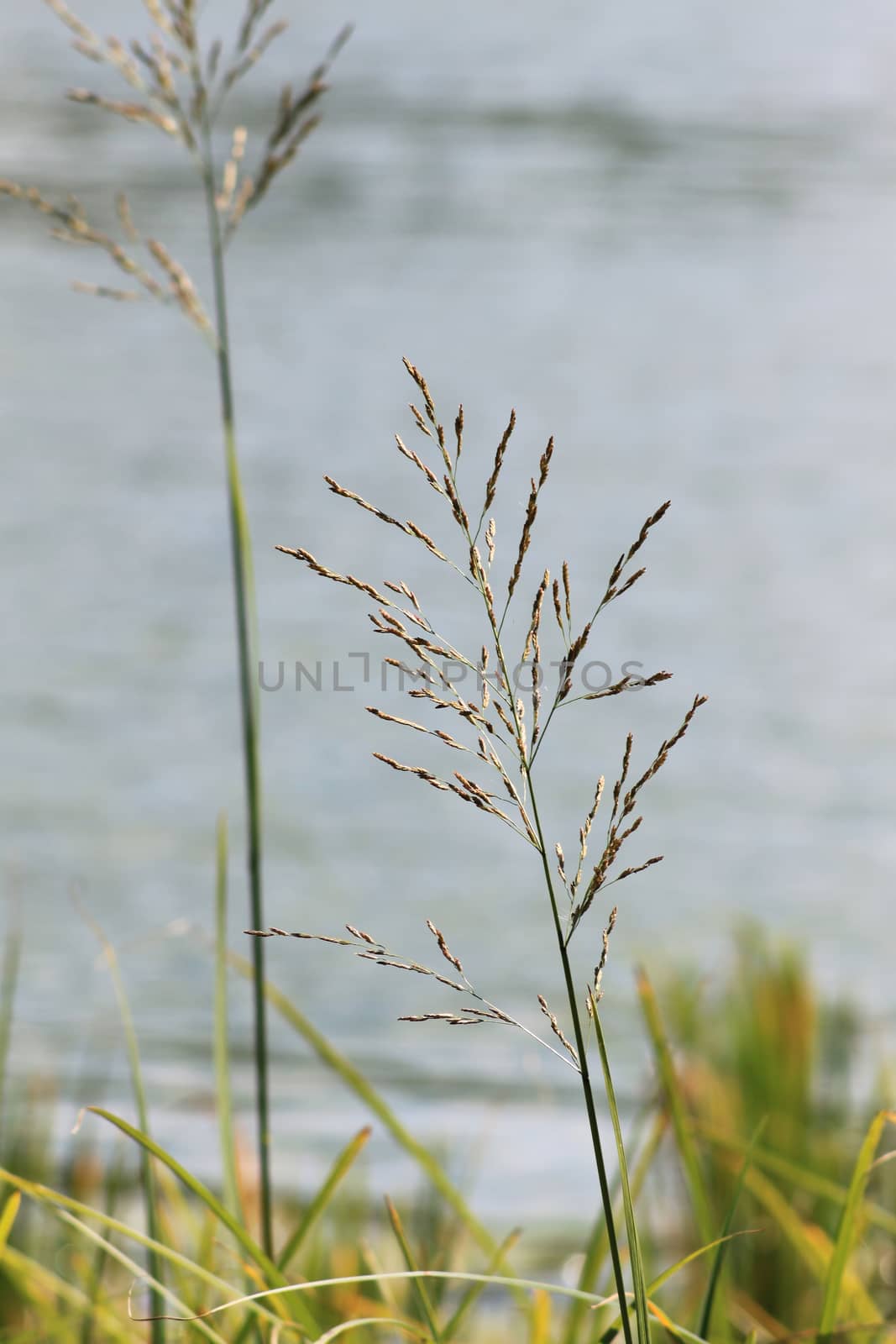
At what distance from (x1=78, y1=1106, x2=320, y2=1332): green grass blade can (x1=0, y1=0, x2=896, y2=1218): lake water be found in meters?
0.25

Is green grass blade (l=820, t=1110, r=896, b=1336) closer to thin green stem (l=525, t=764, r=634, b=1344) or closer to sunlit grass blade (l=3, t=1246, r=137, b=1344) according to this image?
Result: thin green stem (l=525, t=764, r=634, b=1344)

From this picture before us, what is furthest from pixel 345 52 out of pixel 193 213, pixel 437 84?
pixel 193 213

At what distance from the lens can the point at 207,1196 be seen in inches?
15.2

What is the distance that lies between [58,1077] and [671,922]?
77 centimetres

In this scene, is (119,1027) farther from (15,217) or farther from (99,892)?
(15,217)

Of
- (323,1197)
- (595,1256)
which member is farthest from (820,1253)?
(323,1197)

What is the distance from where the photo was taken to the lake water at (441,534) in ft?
5.15

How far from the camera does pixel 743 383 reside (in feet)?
10.4

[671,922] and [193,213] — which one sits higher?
[193,213]

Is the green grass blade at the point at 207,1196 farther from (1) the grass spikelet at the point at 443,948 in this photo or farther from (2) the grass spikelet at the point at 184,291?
(2) the grass spikelet at the point at 184,291

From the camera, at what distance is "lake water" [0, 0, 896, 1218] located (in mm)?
1570

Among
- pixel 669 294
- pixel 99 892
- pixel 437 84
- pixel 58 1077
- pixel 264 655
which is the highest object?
pixel 437 84

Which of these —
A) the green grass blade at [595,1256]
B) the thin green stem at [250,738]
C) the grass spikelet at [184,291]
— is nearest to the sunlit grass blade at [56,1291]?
the thin green stem at [250,738]

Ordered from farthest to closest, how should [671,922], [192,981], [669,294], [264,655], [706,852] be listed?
[669,294]
[264,655]
[706,852]
[671,922]
[192,981]
